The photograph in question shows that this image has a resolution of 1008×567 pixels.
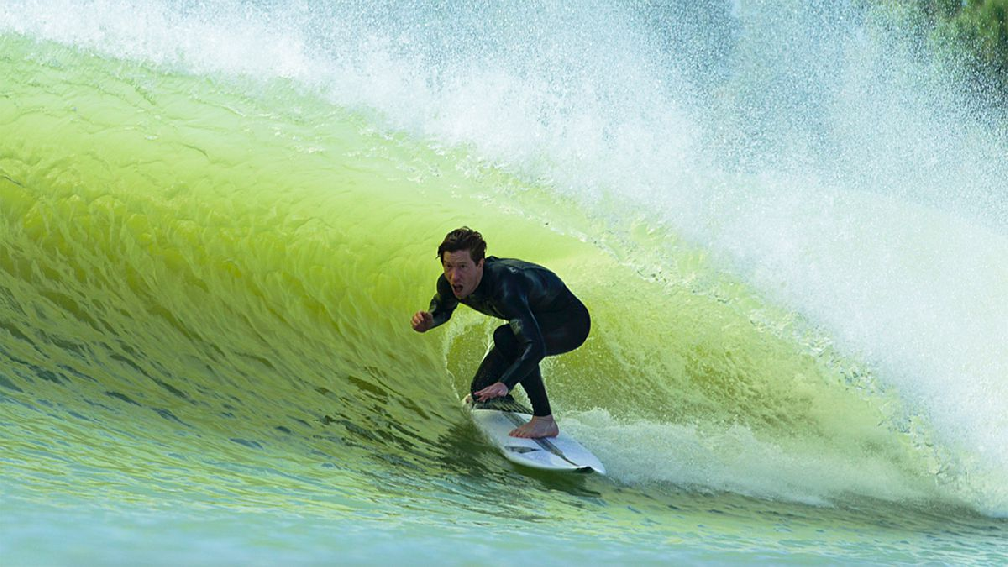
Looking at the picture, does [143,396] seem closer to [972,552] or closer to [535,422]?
[535,422]

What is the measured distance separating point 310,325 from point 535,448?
176cm

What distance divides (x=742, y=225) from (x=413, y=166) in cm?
233

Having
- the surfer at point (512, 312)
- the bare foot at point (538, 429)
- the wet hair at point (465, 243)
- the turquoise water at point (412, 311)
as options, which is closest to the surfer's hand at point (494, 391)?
the surfer at point (512, 312)

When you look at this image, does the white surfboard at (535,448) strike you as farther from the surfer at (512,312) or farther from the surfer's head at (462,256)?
the surfer's head at (462,256)

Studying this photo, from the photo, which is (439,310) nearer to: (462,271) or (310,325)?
(462,271)

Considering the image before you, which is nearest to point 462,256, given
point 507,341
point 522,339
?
point 522,339

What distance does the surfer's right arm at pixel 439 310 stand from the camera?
15.3 ft

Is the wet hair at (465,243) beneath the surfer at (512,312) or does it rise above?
above

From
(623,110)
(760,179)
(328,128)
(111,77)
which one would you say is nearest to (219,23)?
(111,77)

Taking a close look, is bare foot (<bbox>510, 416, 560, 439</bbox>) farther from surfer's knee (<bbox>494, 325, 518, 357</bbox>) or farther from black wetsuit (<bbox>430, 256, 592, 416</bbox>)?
surfer's knee (<bbox>494, 325, 518, 357</bbox>)

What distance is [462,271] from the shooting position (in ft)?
14.3

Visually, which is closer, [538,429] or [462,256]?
[462,256]

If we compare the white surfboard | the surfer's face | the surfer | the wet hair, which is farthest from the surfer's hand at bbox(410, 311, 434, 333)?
the white surfboard

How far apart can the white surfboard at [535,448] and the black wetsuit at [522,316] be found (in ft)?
0.48
